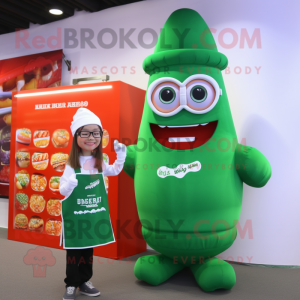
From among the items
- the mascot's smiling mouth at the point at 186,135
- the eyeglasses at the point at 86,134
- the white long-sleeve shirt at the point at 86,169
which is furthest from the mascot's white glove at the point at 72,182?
the mascot's smiling mouth at the point at 186,135

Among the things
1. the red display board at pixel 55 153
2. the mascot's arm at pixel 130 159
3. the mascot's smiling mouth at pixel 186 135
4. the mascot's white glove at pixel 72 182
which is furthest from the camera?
the red display board at pixel 55 153

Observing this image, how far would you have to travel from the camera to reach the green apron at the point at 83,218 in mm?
2256

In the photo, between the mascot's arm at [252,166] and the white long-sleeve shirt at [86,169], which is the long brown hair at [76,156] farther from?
the mascot's arm at [252,166]

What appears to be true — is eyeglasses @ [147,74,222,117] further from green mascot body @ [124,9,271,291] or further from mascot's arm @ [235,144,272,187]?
mascot's arm @ [235,144,272,187]

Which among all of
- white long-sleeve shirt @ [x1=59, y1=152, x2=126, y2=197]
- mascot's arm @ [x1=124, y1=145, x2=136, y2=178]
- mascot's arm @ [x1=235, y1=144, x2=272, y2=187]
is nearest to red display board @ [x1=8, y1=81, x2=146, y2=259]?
mascot's arm @ [x1=124, y1=145, x2=136, y2=178]

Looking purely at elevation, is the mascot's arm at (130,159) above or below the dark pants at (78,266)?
above

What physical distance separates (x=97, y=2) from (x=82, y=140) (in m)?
2.46

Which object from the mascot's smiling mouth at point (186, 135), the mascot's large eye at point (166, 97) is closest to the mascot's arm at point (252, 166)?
the mascot's smiling mouth at point (186, 135)

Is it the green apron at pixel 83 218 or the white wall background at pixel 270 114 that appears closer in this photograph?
the green apron at pixel 83 218

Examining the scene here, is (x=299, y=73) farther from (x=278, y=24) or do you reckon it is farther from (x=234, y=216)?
(x=234, y=216)

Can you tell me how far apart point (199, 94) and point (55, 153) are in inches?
72.7

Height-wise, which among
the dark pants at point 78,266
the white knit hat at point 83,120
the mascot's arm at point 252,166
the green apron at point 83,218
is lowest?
the dark pants at point 78,266

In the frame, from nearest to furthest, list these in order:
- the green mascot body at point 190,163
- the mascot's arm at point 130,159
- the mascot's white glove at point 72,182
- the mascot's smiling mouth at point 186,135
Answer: the mascot's white glove at point 72,182
the green mascot body at point 190,163
the mascot's smiling mouth at point 186,135
the mascot's arm at point 130,159

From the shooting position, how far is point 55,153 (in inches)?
143
